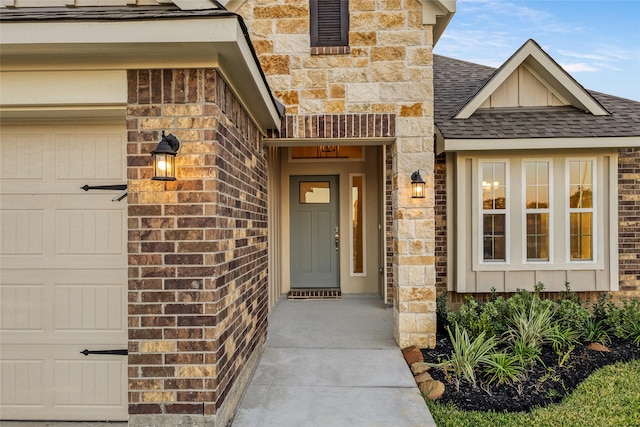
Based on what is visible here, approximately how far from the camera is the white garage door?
2.93 metres

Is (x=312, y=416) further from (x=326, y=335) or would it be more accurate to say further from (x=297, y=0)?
(x=297, y=0)

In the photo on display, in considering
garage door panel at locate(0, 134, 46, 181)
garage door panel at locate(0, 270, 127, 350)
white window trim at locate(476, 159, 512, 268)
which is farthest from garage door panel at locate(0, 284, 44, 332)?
white window trim at locate(476, 159, 512, 268)

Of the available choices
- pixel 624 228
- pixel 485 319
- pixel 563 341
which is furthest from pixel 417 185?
pixel 624 228

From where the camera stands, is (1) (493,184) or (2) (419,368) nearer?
(2) (419,368)

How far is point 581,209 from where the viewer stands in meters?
6.00

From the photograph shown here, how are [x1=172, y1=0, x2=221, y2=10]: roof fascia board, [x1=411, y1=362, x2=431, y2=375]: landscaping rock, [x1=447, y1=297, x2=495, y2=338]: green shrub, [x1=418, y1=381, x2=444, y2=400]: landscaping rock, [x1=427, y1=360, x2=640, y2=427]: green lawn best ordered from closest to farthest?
[x1=427, y1=360, x2=640, y2=427]: green lawn < [x1=172, y1=0, x2=221, y2=10]: roof fascia board < [x1=418, y1=381, x2=444, y2=400]: landscaping rock < [x1=411, y1=362, x2=431, y2=375]: landscaping rock < [x1=447, y1=297, x2=495, y2=338]: green shrub

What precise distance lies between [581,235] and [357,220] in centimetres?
377

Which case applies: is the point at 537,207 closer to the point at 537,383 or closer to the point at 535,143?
the point at 535,143

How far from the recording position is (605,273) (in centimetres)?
597

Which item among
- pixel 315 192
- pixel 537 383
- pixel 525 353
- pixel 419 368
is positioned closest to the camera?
pixel 537 383

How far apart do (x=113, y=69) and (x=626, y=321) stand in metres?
6.41

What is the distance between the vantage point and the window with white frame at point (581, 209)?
6.00 m

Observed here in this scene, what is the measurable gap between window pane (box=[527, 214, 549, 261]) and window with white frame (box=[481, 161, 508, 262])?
42 centimetres

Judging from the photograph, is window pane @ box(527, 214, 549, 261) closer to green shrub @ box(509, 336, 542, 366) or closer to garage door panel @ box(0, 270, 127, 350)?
green shrub @ box(509, 336, 542, 366)
